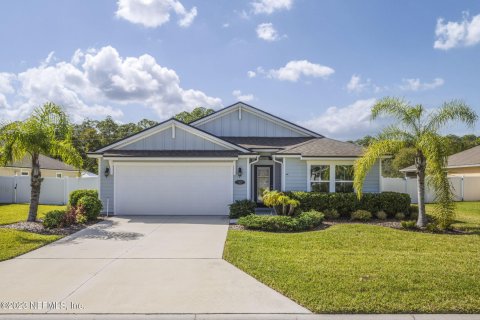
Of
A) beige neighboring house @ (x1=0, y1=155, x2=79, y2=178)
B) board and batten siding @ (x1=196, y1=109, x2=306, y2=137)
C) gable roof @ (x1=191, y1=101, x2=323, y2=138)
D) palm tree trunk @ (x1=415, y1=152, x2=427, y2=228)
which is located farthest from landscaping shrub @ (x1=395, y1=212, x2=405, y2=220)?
beige neighboring house @ (x1=0, y1=155, x2=79, y2=178)

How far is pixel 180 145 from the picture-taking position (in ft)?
52.3

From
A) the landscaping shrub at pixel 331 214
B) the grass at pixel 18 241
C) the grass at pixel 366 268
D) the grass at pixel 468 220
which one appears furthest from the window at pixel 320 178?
the grass at pixel 18 241

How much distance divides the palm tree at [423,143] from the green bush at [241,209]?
14.4 ft

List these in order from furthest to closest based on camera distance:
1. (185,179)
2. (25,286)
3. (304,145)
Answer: (304,145)
(185,179)
(25,286)

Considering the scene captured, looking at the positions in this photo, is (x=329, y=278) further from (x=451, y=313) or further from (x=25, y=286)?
(x=25, y=286)

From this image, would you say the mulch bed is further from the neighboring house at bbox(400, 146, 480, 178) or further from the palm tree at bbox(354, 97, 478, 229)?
the neighboring house at bbox(400, 146, 480, 178)

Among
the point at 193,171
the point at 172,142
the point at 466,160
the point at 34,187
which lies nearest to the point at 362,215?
the point at 193,171

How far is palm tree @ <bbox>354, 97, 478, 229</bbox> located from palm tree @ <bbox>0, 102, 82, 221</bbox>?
11.0m

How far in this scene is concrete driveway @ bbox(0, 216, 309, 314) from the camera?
5238mm

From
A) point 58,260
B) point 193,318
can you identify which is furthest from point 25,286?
point 193,318

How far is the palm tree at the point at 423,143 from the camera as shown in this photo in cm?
1070

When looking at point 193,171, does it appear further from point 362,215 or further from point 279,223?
point 362,215

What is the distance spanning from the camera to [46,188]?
21703 millimetres

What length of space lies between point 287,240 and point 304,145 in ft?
26.5
